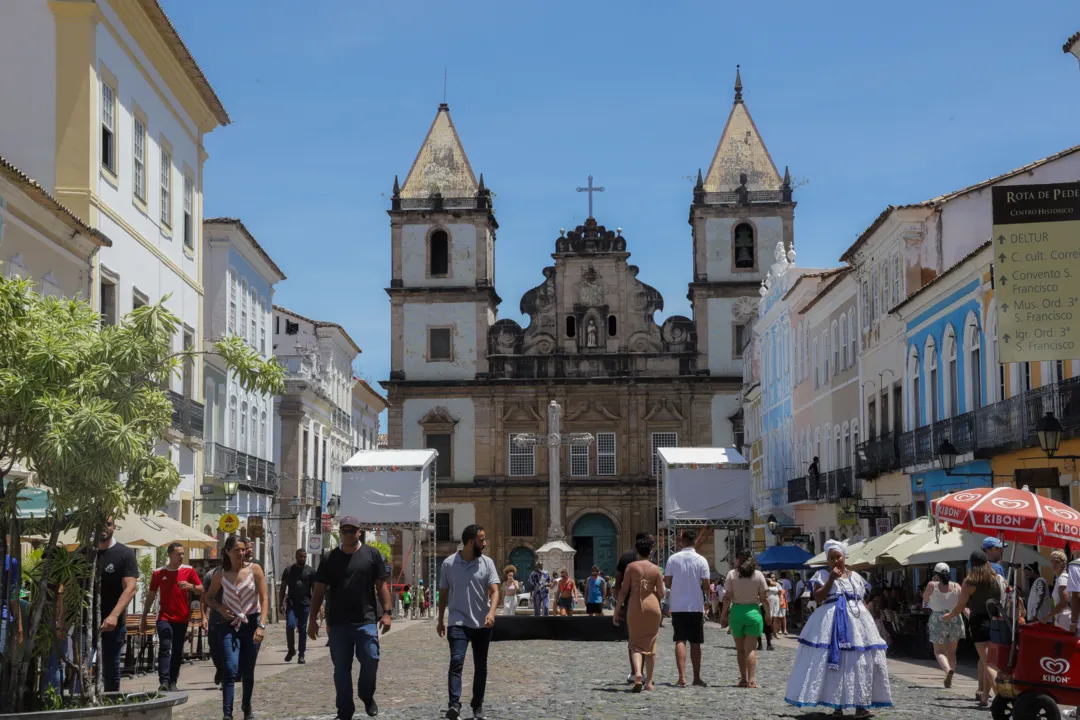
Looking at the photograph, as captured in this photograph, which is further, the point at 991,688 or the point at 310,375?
the point at 310,375

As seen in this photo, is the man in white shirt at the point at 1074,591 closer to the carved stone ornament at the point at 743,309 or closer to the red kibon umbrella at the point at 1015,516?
the red kibon umbrella at the point at 1015,516

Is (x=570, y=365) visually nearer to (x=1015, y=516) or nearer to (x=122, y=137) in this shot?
(x=122, y=137)

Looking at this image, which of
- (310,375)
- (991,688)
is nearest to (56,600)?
(991,688)

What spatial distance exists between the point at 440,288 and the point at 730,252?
12730 mm

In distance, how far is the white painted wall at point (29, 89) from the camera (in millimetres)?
22812

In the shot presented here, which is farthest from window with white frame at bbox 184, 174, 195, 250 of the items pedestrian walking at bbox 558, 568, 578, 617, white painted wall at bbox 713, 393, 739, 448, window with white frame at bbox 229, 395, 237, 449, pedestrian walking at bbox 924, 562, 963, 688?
white painted wall at bbox 713, 393, 739, 448

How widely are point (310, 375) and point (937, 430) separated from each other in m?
31.7

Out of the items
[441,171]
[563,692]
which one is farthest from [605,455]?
[563,692]

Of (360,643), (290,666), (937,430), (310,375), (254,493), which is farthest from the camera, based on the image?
(310,375)

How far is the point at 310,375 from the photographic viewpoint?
5741cm

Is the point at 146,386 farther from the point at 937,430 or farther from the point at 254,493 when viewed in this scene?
the point at 254,493

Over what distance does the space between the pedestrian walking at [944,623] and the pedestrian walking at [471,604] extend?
5.26m

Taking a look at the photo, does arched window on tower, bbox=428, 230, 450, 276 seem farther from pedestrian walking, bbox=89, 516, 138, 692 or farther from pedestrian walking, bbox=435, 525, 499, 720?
pedestrian walking, bbox=435, 525, 499, 720

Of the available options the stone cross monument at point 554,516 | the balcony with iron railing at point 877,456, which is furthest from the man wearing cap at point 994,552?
the stone cross monument at point 554,516
